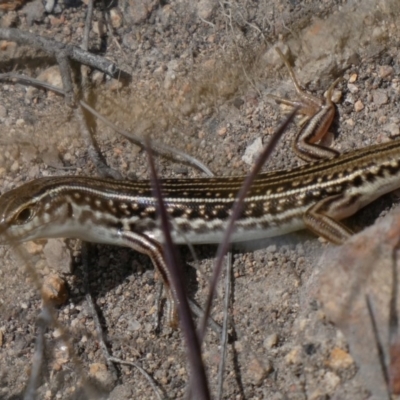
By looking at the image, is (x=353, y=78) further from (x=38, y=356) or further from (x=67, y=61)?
(x=38, y=356)

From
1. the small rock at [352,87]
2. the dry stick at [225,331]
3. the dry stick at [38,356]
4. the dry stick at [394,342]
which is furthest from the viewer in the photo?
the small rock at [352,87]

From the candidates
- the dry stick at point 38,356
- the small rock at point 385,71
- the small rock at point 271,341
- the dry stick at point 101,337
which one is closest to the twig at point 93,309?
the dry stick at point 101,337

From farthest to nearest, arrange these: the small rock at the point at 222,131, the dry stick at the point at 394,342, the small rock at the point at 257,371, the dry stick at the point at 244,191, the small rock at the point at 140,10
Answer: the small rock at the point at 140,10 → the small rock at the point at 222,131 → the small rock at the point at 257,371 → the dry stick at the point at 394,342 → the dry stick at the point at 244,191

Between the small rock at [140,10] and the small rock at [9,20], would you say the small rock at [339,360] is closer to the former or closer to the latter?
the small rock at [140,10]

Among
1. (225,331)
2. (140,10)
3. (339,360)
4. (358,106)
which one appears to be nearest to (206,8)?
(140,10)

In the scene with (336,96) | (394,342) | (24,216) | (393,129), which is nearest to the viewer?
(394,342)

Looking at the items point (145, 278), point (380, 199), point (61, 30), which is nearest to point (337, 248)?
point (380, 199)
